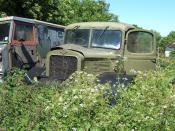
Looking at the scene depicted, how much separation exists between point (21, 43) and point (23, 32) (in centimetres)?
41

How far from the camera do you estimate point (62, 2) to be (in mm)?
24141

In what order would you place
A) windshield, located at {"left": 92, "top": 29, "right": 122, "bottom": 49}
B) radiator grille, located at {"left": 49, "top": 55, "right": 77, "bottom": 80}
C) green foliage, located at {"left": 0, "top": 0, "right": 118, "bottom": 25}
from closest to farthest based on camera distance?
1. radiator grille, located at {"left": 49, "top": 55, "right": 77, "bottom": 80}
2. windshield, located at {"left": 92, "top": 29, "right": 122, "bottom": 49}
3. green foliage, located at {"left": 0, "top": 0, "right": 118, "bottom": 25}

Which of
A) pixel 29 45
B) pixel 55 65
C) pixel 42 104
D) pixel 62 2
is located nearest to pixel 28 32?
pixel 29 45

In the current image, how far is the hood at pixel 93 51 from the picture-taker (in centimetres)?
1128

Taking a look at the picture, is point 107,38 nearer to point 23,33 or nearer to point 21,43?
point 21,43

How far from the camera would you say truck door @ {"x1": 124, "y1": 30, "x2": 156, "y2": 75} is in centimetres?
1199

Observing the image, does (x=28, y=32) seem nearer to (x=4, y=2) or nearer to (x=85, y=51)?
(x=85, y=51)

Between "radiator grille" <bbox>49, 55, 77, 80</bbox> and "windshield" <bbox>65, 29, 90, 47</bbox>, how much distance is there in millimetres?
1042

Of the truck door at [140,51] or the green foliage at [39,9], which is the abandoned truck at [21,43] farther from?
the green foliage at [39,9]

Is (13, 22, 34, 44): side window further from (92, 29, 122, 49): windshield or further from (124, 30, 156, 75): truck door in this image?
(124, 30, 156, 75): truck door

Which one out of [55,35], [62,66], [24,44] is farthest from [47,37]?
[62,66]

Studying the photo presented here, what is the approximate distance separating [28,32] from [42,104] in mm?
7639

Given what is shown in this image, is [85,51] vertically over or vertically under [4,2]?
under

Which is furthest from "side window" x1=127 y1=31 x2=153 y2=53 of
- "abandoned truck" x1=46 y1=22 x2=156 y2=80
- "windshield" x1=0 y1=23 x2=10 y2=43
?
"windshield" x1=0 y1=23 x2=10 y2=43
